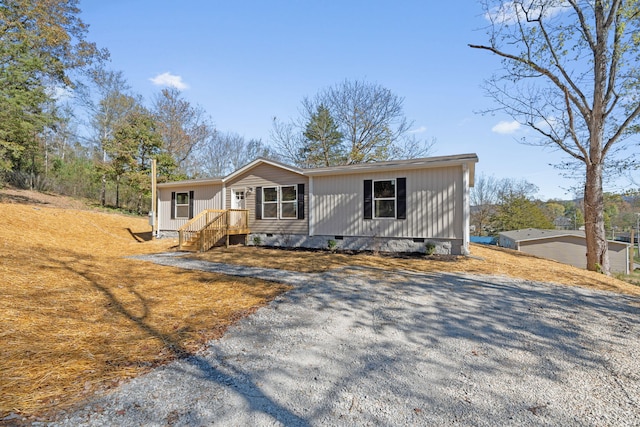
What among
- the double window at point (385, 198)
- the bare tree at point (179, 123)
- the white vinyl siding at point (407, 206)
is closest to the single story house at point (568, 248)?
the white vinyl siding at point (407, 206)

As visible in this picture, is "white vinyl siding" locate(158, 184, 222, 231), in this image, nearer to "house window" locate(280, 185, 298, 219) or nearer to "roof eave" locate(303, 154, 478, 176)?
"house window" locate(280, 185, 298, 219)

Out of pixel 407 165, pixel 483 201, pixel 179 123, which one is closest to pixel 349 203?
pixel 407 165

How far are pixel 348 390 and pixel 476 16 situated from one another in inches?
484

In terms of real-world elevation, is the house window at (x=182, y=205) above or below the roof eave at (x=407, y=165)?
below

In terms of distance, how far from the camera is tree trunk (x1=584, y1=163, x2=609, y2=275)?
929 cm

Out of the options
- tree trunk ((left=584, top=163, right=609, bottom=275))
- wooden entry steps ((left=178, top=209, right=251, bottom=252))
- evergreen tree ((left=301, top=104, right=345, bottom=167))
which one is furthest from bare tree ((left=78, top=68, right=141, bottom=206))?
tree trunk ((left=584, top=163, right=609, bottom=275))

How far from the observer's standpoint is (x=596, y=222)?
9.40 m

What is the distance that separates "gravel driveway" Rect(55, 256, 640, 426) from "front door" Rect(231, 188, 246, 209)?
8.72m

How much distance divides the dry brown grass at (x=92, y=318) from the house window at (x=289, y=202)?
17.3 feet

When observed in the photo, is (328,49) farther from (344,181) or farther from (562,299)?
(562,299)

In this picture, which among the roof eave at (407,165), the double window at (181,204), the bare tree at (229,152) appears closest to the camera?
the roof eave at (407,165)

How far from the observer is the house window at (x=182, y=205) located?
1388cm

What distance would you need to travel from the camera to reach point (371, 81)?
22.1 m

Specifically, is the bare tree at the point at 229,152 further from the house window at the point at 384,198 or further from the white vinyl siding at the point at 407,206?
the house window at the point at 384,198
